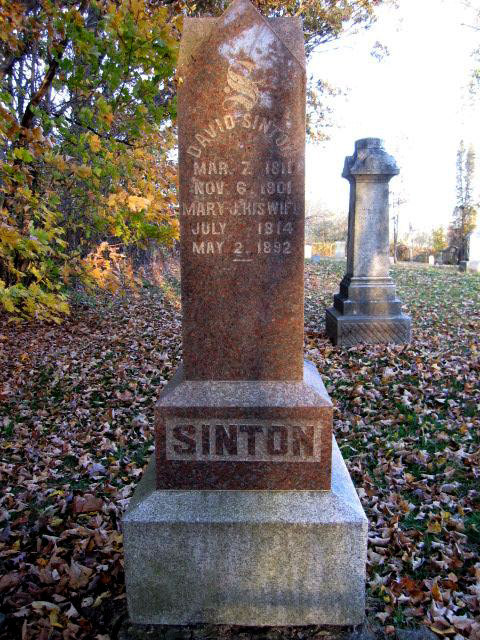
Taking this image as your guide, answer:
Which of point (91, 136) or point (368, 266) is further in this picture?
point (368, 266)

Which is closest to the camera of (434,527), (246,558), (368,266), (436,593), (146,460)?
(246,558)

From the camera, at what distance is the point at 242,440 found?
254cm

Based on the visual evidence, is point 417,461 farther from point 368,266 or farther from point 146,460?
point 368,266

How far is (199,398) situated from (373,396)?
333cm

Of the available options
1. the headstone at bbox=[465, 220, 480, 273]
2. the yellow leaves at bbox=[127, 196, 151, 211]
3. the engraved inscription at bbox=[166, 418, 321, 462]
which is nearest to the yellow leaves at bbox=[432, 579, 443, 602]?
the engraved inscription at bbox=[166, 418, 321, 462]

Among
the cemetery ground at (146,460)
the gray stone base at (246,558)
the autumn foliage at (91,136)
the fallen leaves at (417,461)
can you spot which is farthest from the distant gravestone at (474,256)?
the gray stone base at (246,558)

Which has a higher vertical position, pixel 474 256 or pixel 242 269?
pixel 474 256

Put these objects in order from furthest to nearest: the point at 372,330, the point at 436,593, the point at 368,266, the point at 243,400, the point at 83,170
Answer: the point at 368,266 → the point at 372,330 → the point at 83,170 → the point at 436,593 → the point at 243,400

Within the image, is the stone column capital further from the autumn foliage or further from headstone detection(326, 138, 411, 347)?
the autumn foliage

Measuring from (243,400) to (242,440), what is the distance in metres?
0.21

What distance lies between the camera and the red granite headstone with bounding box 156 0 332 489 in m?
2.38

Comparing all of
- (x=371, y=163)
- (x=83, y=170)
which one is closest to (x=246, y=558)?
(x=83, y=170)

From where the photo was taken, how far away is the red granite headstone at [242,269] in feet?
7.82

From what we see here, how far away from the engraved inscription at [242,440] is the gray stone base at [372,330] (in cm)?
482
